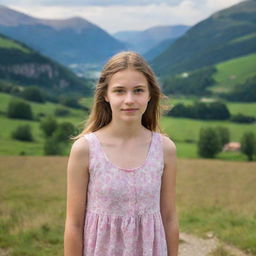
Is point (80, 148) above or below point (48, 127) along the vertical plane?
below

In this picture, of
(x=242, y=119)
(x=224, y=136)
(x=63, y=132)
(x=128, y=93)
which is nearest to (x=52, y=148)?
(x=63, y=132)

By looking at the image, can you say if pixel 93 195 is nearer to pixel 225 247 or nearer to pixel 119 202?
pixel 119 202

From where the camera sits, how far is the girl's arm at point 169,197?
297 cm

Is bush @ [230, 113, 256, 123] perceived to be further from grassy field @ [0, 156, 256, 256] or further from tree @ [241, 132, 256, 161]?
grassy field @ [0, 156, 256, 256]

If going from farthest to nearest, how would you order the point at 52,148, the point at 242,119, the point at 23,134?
the point at 242,119 → the point at 23,134 → the point at 52,148

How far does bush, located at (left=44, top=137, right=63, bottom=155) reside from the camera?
60719 mm

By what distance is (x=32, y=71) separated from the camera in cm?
17725

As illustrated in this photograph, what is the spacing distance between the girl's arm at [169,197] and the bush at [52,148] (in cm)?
5833

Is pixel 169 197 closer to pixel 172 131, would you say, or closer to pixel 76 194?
pixel 76 194

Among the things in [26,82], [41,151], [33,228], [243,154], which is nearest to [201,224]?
[33,228]

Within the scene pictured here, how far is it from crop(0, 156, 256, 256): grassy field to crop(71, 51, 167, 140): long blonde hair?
15.9 feet

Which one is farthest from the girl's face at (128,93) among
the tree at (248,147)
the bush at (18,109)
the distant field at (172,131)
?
the bush at (18,109)

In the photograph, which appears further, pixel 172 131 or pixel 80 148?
pixel 172 131

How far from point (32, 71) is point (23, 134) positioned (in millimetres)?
112665
